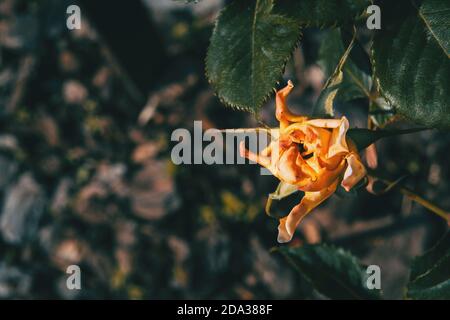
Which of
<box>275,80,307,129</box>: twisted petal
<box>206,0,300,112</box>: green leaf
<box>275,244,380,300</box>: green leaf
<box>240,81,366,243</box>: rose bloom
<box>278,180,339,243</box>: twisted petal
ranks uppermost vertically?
<box>206,0,300,112</box>: green leaf

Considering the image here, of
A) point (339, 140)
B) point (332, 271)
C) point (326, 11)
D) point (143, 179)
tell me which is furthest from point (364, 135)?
point (143, 179)

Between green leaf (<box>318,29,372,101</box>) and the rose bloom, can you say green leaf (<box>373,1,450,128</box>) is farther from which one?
green leaf (<box>318,29,372,101</box>)

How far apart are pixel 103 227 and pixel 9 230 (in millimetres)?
446

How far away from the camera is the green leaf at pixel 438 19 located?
53 centimetres

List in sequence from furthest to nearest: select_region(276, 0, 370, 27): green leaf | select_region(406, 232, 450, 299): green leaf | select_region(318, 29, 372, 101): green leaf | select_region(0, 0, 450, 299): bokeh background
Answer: select_region(0, 0, 450, 299): bokeh background
select_region(318, 29, 372, 101): green leaf
select_region(406, 232, 450, 299): green leaf
select_region(276, 0, 370, 27): green leaf

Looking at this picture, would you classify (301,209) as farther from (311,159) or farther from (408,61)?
(408,61)

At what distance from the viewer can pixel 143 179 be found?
213 centimetres

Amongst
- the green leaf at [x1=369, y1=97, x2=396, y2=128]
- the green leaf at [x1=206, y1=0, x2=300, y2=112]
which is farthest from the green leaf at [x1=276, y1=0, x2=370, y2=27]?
the green leaf at [x1=369, y1=97, x2=396, y2=128]

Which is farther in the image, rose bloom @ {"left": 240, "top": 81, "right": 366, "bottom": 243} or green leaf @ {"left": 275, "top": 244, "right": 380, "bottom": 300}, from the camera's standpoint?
green leaf @ {"left": 275, "top": 244, "right": 380, "bottom": 300}

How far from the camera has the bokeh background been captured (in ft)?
6.37

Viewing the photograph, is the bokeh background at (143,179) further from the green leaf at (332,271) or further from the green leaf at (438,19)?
the green leaf at (438,19)

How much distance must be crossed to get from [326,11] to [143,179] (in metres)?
1.69

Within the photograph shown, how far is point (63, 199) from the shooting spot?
220 centimetres
